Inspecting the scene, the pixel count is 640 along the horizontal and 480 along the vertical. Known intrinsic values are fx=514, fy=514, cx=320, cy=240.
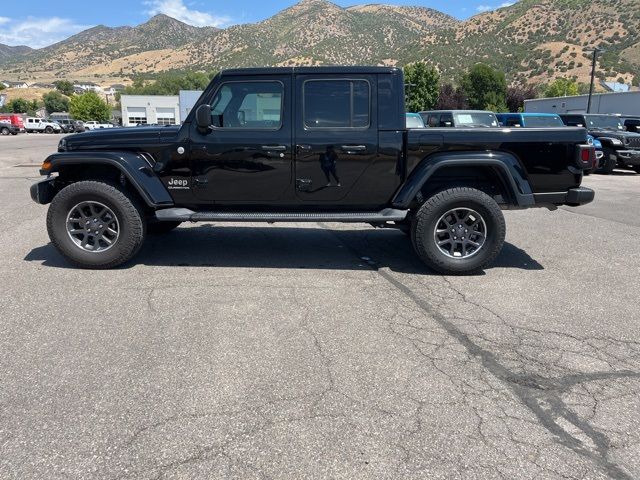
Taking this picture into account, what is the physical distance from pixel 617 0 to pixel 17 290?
106 m

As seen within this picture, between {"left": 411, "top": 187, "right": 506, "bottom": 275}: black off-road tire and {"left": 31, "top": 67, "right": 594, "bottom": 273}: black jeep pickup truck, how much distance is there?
1cm

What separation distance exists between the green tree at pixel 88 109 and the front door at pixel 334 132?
105 meters

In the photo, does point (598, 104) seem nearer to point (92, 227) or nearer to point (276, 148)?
point (276, 148)

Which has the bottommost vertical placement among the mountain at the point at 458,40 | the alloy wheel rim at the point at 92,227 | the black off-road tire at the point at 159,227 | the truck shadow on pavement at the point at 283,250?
the truck shadow on pavement at the point at 283,250

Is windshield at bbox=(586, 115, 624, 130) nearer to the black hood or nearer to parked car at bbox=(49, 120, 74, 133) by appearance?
the black hood

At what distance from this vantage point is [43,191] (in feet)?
18.5

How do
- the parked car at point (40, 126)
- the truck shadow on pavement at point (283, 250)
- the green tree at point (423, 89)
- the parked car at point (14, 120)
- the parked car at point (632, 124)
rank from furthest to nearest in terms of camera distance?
the parked car at point (40, 126)
the parked car at point (14, 120)
the green tree at point (423, 89)
the parked car at point (632, 124)
the truck shadow on pavement at point (283, 250)

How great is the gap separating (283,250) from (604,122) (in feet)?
54.4

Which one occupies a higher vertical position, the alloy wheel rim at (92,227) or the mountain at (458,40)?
the mountain at (458,40)

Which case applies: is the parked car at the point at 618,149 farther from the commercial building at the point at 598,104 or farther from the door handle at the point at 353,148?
the commercial building at the point at 598,104

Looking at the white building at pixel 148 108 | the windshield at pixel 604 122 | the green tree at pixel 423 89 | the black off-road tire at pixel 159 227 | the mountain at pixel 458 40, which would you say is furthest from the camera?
the mountain at pixel 458 40

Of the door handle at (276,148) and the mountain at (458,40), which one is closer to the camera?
the door handle at (276,148)

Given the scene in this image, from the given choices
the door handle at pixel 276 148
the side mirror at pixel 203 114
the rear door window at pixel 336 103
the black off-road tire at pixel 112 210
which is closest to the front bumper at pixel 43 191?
the black off-road tire at pixel 112 210

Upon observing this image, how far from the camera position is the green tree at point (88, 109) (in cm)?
9875
